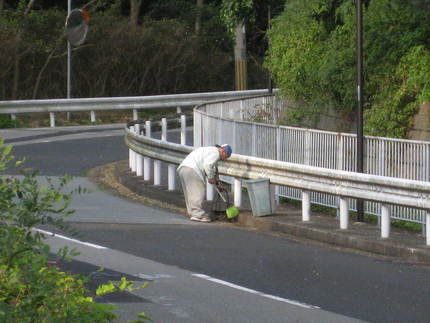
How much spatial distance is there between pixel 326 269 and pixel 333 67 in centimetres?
943

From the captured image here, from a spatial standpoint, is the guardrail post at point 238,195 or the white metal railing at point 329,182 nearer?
the white metal railing at point 329,182

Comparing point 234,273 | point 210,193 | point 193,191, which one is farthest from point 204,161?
point 234,273

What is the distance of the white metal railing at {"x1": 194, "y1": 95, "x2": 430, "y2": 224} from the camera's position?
13.9 metres

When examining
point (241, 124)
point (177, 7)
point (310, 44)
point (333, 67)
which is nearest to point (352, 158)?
point (241, 124)

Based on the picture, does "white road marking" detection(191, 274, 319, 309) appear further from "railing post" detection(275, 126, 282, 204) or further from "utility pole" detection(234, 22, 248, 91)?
"utility pole" detection(234, 22, 248, 91)

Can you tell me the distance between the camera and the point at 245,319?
8875 mm

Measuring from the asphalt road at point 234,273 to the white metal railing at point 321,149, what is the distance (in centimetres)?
175

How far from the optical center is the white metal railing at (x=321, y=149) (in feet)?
45.5

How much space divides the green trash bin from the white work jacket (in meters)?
0.59

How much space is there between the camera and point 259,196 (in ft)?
48.6

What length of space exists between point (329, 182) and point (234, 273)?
10.6 ft

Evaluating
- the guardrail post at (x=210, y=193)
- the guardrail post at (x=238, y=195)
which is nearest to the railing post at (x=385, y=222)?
the guardrail post at (x=238, y=195)

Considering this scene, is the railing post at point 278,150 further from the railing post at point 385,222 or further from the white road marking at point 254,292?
the white road marking at point 254,292

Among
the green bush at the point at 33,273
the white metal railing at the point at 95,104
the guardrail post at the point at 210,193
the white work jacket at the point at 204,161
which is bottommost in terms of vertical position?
the guardrail post at the point at 210,193
